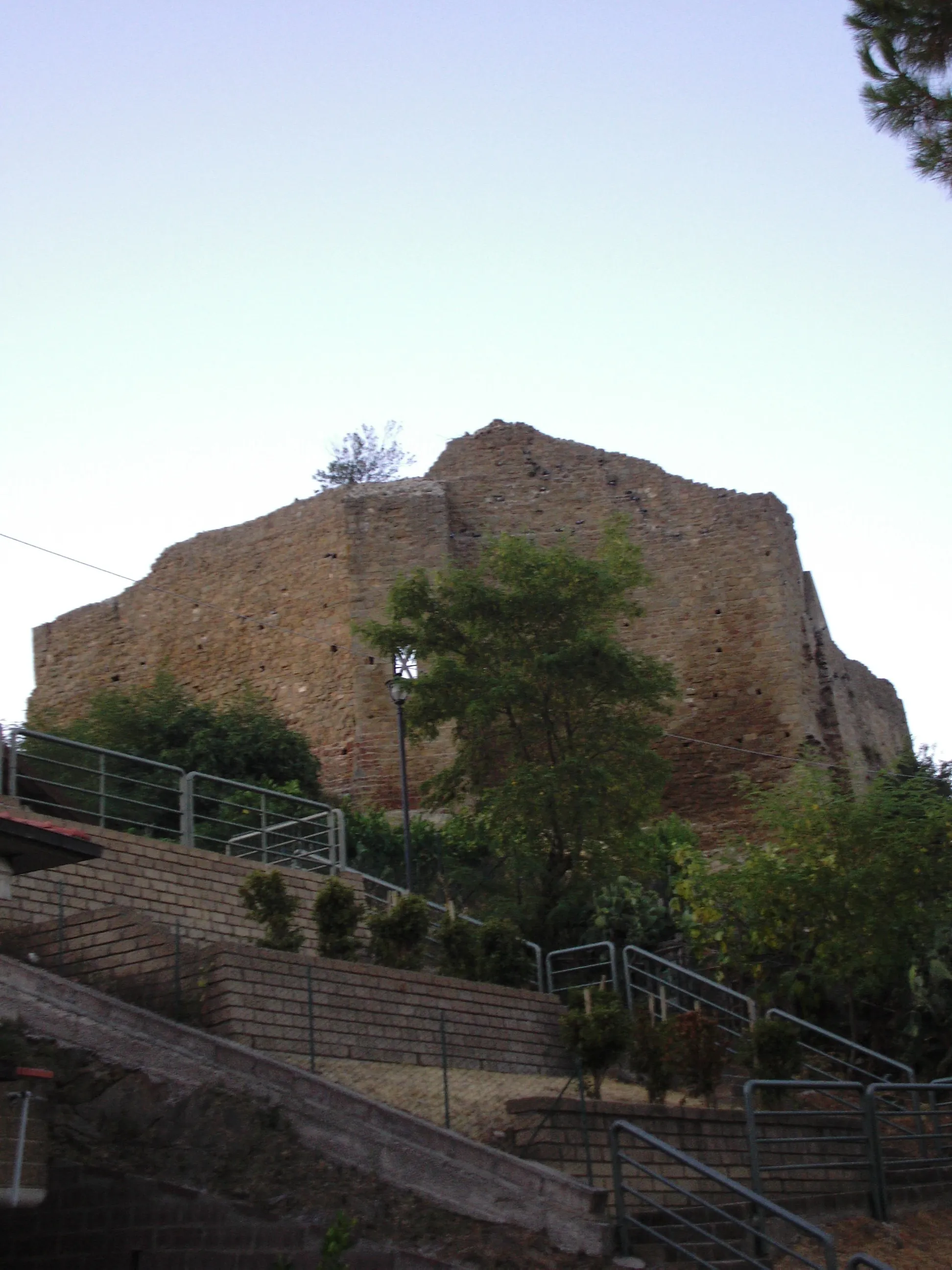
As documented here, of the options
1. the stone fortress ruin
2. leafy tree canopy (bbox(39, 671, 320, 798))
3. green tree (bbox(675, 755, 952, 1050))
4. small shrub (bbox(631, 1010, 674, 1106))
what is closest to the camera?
small shrub (bbox(631, 1010, 674, 1106))

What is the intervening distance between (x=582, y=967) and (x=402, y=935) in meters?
2.54

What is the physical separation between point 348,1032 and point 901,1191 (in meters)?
4.07

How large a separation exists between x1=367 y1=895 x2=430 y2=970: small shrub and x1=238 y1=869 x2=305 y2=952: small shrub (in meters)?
0.63

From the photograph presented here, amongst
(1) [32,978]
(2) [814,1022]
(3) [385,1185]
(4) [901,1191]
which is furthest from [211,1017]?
(2) [814,1022]

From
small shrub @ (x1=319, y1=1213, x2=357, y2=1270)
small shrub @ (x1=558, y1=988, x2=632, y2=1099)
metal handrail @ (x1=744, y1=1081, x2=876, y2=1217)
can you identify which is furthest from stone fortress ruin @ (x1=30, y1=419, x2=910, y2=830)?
small shrub @ (x1=319, y1=1213, x2=357, y2=1270)

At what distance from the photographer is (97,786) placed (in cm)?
1969

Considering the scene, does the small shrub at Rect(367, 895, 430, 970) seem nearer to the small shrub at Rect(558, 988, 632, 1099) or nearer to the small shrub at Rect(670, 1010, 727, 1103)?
the small shrub at Rect(670, 1010, 727, 1103)

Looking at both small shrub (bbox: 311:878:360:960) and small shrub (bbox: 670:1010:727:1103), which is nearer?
small shrub (bbox: 670:1010:727:1103)

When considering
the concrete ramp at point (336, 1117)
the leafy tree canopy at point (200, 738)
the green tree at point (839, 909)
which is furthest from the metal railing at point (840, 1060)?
the leafy tree canopy at point (200, 738)

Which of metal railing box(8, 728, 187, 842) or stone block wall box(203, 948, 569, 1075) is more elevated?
metal railing box(8, 728, 187, 842)

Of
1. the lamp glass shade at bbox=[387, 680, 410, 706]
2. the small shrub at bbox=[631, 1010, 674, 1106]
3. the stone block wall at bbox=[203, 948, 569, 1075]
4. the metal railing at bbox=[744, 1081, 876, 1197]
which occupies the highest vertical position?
the lamp glass shade at bbox=[387, 680, 410, 706]

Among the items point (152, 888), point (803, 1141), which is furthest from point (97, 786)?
point (803, 1141)

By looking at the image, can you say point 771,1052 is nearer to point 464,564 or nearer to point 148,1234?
point 148,1234

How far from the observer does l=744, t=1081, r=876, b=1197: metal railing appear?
10.1 m
